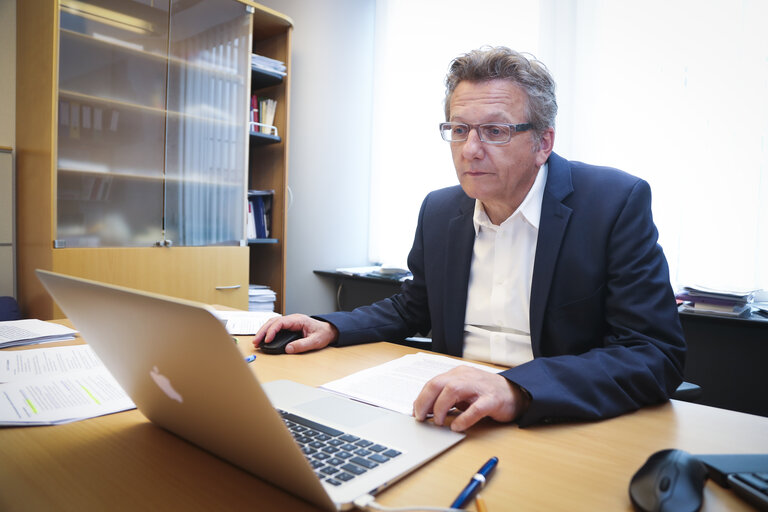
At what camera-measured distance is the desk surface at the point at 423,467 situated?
0.53m

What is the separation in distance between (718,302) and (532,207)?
3.77 ft

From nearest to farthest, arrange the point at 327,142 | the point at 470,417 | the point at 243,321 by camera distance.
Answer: the point at 470,417 < the point at 243,321 < the point at 327,142

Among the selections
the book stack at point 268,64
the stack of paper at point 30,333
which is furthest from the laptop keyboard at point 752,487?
the book stack at point 268,64

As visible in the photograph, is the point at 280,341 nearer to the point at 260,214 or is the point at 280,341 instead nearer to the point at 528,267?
the point at 528,267

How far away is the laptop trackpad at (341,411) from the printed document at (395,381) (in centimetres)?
4

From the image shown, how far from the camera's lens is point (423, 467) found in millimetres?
610

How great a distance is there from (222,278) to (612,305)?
225 centimetres

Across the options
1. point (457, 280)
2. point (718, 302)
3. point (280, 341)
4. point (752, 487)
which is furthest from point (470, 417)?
point (718, 302)

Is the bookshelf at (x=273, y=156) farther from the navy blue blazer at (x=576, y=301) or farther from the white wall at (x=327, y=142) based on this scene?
the navy blue blazer at (x=576, y=301)

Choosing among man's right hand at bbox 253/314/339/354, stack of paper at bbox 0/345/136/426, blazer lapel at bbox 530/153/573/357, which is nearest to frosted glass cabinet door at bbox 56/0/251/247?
stack of paper at bbox 0/345/136/426

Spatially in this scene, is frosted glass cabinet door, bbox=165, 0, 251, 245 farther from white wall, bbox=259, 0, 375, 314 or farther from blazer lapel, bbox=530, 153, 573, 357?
blazer lapel, bbox=530, 153, 573, 357

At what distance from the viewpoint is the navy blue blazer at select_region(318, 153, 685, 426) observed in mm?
825

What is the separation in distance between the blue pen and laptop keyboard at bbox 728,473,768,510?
10.2 inches

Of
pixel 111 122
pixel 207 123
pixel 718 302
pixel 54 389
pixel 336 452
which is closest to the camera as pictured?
pixel 336 452
